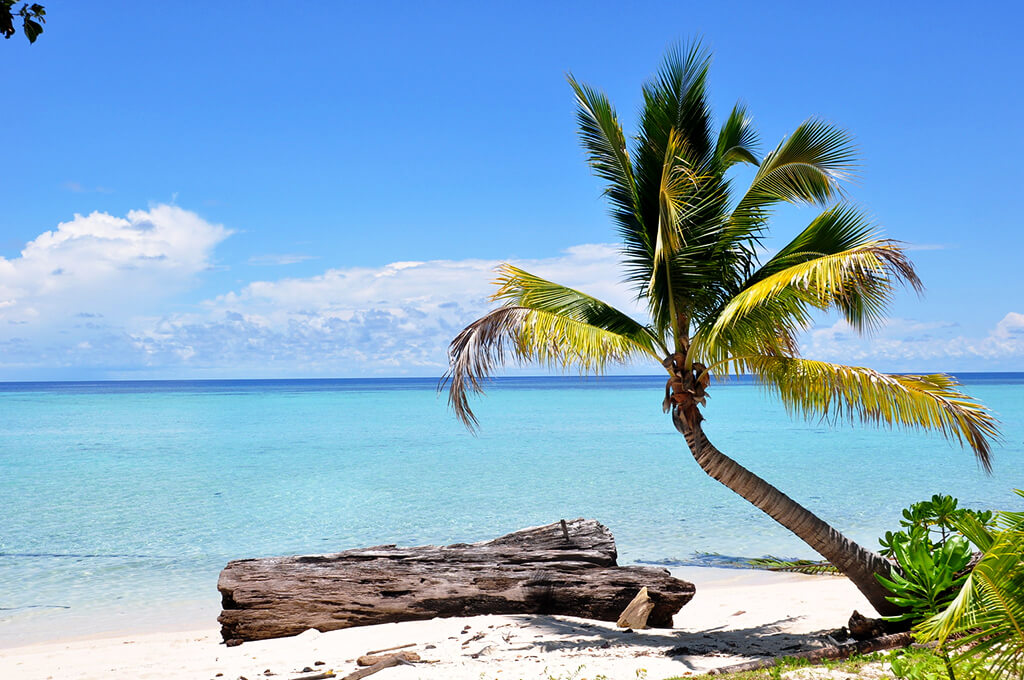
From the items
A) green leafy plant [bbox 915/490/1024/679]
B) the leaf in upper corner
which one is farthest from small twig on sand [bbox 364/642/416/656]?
the leaf in upper corner

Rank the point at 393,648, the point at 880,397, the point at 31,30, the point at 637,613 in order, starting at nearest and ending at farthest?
the point at 31,30 → the point at 880,397 → the point at 393,648 → the point at 637,613

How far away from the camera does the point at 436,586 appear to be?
835 cm

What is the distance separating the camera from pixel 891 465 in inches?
1013

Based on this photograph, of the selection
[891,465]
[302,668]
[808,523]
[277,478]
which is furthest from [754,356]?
[891,465]

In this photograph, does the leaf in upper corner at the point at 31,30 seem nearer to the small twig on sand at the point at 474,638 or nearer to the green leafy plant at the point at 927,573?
the small twig on sand at the point at 474,638

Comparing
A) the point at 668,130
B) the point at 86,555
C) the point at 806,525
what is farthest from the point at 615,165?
the point at 86,555

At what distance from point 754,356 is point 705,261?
1060 millimetres

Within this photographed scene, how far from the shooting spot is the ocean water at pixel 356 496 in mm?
11820

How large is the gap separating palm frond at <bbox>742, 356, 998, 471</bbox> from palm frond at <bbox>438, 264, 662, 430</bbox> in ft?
4.10

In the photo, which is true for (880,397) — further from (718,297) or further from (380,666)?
(380,666)

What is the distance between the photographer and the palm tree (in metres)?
6.65

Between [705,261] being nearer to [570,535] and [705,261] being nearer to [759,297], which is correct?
[759,297]

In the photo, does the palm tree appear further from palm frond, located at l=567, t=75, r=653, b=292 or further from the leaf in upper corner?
the leaf in upper corner

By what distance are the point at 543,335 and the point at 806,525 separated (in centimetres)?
303
